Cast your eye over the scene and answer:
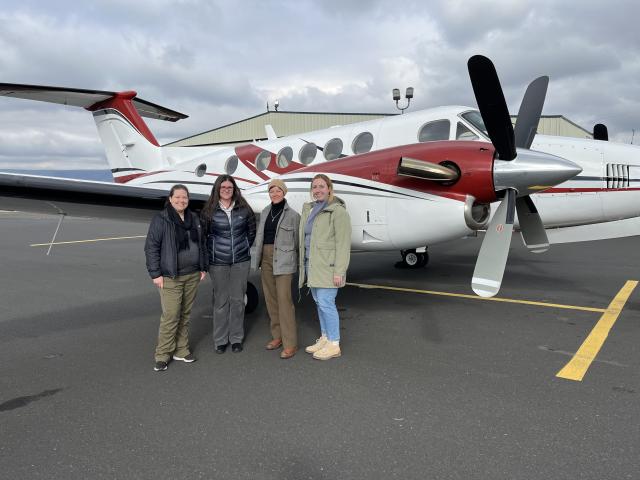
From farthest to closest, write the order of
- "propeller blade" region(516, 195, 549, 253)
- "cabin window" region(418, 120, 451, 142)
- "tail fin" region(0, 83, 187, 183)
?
"tail fin" region(0, 83, 187, 183) < "cabin window" region(418, 120, 451, 142) < "propeller blade" region(516, 195, 549, 253)

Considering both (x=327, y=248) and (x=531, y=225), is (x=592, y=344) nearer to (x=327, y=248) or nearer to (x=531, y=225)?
(x=531, y=225)

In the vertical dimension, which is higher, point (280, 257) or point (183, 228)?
point (183, 228)

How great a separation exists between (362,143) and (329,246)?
3140mm

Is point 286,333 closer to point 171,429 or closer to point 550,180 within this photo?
point 171,429

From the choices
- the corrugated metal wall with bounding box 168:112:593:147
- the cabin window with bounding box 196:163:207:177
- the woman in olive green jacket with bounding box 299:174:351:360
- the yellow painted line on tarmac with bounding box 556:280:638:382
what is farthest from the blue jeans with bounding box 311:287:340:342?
the corrugated metal wall with bounding box 168:112:593:147

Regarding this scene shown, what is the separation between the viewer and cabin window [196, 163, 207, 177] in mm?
8820

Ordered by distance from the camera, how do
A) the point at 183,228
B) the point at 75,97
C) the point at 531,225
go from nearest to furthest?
the point at 183,228, the point at 531,225, the point at 75,97

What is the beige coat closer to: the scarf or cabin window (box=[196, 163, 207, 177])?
the scarf

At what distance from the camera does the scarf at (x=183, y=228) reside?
12.4 ft

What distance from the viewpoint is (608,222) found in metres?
6.06

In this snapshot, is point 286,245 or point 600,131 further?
point 600,131

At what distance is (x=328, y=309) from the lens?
3965mm

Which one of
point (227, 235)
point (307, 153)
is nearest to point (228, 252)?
point (227, 235)

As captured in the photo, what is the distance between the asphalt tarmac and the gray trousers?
192 millimetres
